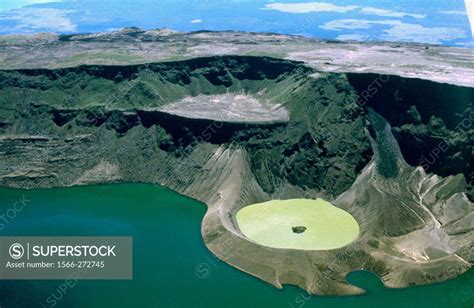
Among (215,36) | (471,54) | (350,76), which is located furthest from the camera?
(215,36)

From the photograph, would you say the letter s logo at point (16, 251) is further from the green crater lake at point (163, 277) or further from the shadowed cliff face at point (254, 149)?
the shadowed cliff face at point (254, 149)

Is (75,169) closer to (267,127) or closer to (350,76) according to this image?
(267,127)

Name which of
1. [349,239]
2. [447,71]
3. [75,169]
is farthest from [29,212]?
[447,71]

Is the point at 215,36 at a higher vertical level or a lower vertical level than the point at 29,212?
higher

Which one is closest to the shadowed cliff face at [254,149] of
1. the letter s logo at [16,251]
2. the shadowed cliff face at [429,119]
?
the shadowed cliff face at [429,119]

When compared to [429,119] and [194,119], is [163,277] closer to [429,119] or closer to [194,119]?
[194,119]

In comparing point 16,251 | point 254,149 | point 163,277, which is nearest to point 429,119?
point 254,149
